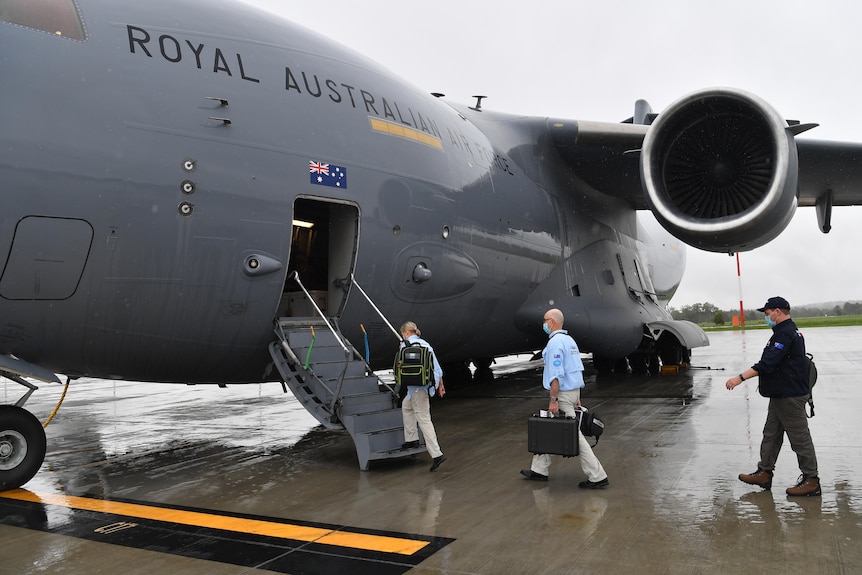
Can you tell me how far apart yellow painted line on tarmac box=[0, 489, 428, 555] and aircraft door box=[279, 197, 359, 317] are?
2875 mm

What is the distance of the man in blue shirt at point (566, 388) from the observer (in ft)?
18.2

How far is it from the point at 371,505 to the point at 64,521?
6.89 ft

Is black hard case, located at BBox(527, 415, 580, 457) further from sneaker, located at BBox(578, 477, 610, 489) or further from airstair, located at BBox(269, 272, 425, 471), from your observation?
airstair, located at BBox(269, 272, 425, 471)

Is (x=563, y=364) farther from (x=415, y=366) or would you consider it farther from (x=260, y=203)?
(x=260, y=203)

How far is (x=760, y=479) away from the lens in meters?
5.32

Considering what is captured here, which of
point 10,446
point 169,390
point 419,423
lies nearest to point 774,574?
point 419,423

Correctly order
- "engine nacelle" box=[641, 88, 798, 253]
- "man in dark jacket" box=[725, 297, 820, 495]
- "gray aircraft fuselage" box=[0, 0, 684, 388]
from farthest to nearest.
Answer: "engine nacelle" box=[641, 88, 798, 253]
"gray aircraft fuselage" box=[0, 0, 684, 388]
"man in dark jacket" box=[725, 297, 820, 495]

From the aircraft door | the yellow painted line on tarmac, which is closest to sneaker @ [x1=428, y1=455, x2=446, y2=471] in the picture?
the yellow painted line on tarmac

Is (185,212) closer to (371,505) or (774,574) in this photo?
(371,505)

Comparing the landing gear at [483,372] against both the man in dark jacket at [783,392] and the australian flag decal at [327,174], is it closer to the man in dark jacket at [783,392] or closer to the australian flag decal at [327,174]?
the australian flag decal at [327,174]

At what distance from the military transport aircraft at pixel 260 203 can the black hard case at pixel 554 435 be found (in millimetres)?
1439

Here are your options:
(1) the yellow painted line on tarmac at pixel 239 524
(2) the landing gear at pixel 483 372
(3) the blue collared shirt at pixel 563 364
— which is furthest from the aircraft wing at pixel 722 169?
(2) the landing gear at pixel 483 372

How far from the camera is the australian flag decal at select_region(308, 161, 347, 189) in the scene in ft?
22.6

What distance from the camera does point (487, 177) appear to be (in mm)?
9711
